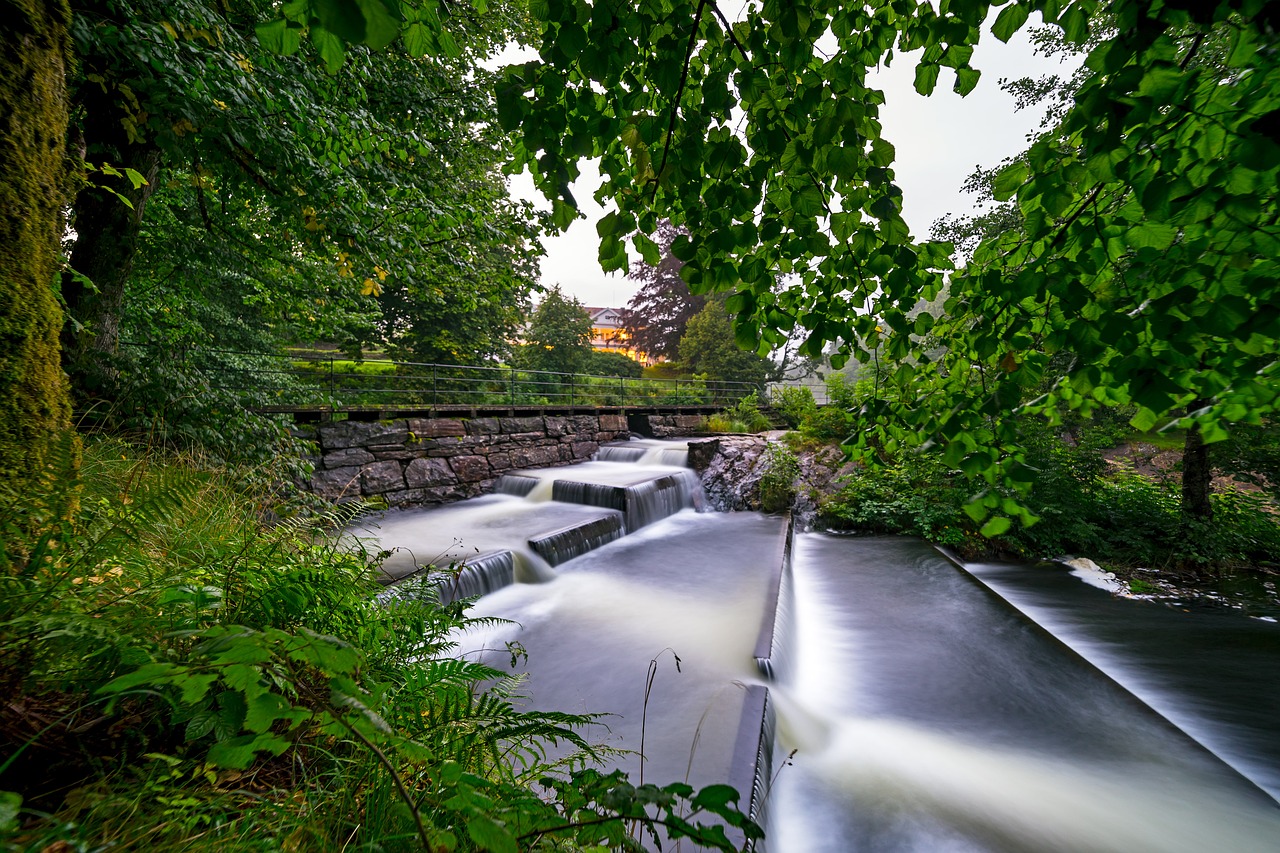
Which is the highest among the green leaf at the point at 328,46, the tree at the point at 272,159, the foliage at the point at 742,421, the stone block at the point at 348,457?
the tree at the point at 272,159

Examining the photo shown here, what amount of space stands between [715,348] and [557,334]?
832cm

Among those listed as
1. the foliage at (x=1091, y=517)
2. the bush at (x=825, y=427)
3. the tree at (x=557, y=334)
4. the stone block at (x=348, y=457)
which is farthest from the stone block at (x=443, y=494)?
the tree at (x=557, y=334)

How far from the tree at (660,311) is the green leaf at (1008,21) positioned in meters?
26.8

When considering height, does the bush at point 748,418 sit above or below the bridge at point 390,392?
below

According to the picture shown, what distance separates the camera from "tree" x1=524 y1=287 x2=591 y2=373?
68.3ft

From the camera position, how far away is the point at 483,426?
380 inches

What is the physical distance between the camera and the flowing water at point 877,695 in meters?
2.66

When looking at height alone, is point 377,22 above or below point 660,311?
below

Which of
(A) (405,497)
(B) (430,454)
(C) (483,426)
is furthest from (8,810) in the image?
(C) (483,426)

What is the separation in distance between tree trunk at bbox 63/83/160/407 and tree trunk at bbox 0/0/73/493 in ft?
10.8

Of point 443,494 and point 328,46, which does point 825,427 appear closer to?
point 443,494

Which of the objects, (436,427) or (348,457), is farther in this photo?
(436,427)

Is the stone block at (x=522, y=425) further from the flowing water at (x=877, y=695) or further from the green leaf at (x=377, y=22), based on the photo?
the green leaf at (x=377, y=22)

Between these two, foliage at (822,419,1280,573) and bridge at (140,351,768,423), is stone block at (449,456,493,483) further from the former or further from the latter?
foliage at (822,419,1280,573)
